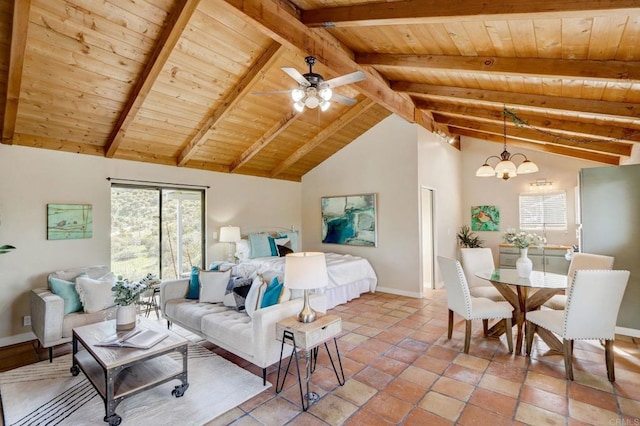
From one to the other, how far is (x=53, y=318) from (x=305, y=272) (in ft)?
9.86

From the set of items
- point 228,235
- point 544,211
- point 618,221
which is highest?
point 544,211

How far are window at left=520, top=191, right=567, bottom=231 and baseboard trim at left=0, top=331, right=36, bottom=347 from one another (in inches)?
362

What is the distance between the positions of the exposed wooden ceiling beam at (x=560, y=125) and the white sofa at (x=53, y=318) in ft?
19.3

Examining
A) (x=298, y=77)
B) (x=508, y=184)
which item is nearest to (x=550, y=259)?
(x=508, y=184)

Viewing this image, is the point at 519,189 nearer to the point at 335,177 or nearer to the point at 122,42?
the point at 335,177

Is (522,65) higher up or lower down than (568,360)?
higher up

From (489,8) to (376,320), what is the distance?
384 cm

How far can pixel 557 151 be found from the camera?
237 inches

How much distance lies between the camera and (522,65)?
288cm

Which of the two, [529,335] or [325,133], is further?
[325,133]

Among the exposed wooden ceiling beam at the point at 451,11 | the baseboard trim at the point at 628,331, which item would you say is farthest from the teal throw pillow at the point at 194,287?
the baseboard trim at the point at 628,331

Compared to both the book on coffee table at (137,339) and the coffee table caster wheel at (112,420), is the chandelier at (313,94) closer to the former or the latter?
the book on coffee table at (137,339)

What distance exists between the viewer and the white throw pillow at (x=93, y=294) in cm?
365

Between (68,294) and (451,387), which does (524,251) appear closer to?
(451,387)
